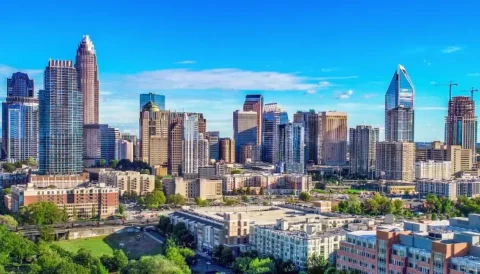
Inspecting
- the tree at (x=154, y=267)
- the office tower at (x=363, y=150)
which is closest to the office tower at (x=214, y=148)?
the office tower at (x=363, y=150)

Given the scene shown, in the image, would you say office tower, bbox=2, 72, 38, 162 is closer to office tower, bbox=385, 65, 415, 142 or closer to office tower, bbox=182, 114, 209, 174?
office tower, bbox=182, 114, 209, 174

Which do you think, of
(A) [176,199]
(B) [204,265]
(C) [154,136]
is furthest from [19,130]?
(B) [204,265]

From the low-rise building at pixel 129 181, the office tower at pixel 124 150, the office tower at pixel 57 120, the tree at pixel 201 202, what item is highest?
the office tower at pixel 57 120

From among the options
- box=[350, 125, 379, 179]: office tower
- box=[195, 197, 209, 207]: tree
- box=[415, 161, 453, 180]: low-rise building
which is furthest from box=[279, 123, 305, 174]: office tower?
box=[195, 197, 209, 207]: tree

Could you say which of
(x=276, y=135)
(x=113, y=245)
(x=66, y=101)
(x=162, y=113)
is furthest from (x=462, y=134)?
(x=113, y=245)

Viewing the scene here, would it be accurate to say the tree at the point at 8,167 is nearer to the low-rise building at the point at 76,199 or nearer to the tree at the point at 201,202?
the low-rise building at the point at 76,199

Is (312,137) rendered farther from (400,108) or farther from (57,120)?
(57,120)

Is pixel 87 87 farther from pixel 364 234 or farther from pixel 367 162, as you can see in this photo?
pixel 364 234
